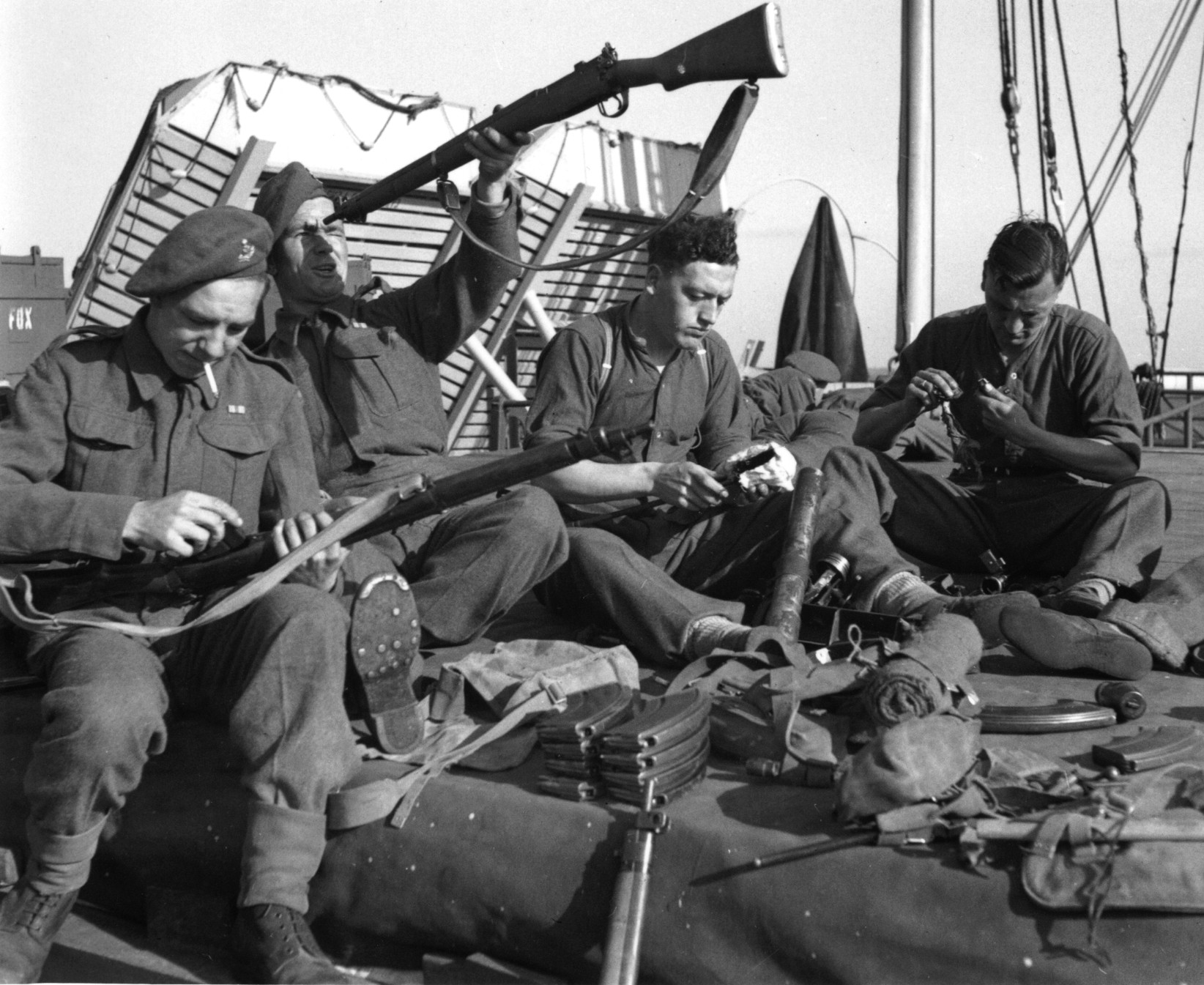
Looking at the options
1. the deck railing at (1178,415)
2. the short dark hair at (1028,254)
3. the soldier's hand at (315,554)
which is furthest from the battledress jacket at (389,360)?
the deck railing at (1178,415)

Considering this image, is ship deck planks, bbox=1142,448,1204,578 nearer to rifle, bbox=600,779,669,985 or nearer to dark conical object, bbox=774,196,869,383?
rifle, bbox=600,779,669,985

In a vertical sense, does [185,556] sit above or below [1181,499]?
above

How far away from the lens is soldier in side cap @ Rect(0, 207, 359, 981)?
3.19 metres

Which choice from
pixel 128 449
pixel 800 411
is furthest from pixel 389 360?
pixel 800 411

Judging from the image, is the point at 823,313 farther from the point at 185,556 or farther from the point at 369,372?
the point at 185,556

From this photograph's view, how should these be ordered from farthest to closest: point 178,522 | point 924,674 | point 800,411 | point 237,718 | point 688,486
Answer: point 800,411, point 688,486, point 924,674, point 178,522, point 237,718

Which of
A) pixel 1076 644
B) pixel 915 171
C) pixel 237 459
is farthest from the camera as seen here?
pixel 915 171

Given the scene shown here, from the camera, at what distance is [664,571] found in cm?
493

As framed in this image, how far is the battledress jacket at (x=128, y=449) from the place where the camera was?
3439 mm

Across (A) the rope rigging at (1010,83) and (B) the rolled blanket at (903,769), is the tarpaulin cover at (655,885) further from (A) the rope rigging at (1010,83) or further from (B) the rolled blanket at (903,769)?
(A) the rope rigging at (1010,83)

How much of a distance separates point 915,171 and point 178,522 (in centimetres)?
804

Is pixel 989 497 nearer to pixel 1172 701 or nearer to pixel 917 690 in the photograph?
pixel 1172 701

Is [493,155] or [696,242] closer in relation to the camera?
[493,155]

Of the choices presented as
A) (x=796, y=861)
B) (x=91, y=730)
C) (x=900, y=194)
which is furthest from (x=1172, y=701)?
(x=900, y=194)
